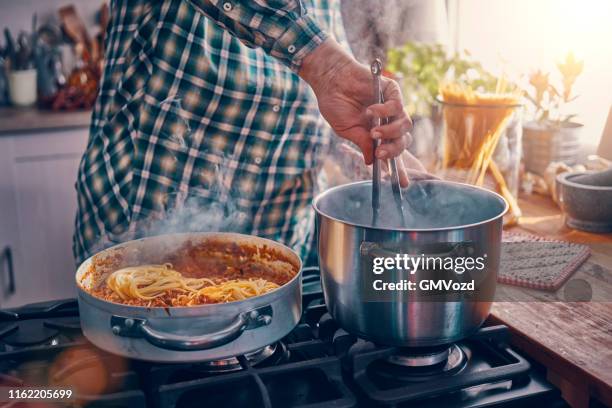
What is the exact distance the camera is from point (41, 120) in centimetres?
238

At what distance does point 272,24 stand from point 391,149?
0.88 feet

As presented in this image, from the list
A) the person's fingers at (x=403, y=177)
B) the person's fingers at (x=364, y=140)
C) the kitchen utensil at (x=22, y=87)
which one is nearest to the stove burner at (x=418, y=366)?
the person's fingers at (x=403, y=177)

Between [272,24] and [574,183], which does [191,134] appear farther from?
[574,183]

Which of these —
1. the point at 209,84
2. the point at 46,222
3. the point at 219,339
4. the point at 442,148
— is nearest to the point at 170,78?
the point at 209,84

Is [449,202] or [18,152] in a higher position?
[449,202]

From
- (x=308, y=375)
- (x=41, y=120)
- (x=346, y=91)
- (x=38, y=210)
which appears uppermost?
(x=346, y=91)

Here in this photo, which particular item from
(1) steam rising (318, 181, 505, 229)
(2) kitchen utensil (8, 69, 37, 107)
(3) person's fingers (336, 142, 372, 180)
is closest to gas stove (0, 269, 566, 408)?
(1) steam rising (318, 181, 505, 229)

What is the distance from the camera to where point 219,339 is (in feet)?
2.40

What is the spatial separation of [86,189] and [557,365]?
0.98 m

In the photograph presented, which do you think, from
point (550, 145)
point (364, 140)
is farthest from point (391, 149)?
point (550, 145)

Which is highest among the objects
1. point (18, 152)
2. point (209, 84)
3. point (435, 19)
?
point (435, 19)

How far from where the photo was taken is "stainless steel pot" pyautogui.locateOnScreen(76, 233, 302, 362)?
2.40 ft

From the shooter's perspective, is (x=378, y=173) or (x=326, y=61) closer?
(x=378, y=173)

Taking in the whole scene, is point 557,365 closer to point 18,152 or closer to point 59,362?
point 59,362
